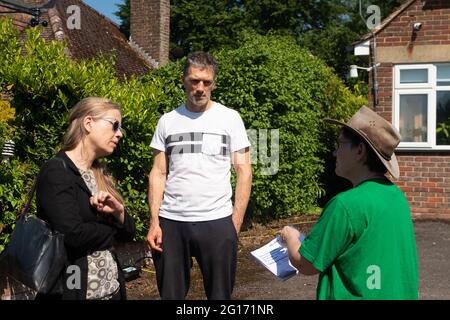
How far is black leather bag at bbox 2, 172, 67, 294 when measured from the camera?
A: 2625 millimetres

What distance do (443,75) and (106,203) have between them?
10450 millimetres

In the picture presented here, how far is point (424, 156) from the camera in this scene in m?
11.9

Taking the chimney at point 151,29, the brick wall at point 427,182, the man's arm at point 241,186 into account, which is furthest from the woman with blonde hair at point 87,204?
the chimney at point 151,29

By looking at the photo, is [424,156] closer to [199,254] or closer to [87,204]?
[199,254]

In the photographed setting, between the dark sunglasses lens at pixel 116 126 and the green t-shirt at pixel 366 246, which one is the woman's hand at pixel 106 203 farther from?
the green t-shirt at pixel 366 246

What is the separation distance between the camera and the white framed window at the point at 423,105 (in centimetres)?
1188

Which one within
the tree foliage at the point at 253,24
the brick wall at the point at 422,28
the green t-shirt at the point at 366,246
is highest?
the tree foliage at the point at 253,24

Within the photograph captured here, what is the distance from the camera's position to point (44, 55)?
5.98 meters

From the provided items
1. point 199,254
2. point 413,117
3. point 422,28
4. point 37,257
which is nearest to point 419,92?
point 413,117

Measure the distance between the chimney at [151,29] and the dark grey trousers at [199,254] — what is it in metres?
19.0

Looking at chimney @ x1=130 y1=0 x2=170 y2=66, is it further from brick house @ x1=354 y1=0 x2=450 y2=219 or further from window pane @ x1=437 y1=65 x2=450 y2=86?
window pane @ x1=437 y1=65 x2=450 y2=86

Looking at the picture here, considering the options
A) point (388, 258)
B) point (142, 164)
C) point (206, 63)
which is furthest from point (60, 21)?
point (388, 258)

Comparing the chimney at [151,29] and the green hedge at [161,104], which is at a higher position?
the chimney at [151,29]

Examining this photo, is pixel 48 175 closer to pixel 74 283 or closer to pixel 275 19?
pixel 74 283
